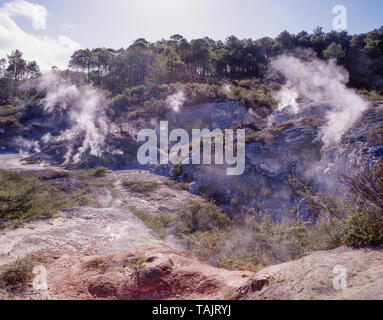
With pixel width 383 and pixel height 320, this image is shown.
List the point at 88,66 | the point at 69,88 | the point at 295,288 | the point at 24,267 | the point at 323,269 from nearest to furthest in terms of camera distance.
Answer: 1. the point at 295,288
2. the point at 323,269
3. the point at 24,267
4. the point at 69,88
5. the point at 88,66

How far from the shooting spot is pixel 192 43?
32938mm

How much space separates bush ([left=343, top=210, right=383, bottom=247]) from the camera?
3.89 m

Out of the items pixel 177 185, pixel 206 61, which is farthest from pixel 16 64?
pixel 177 185

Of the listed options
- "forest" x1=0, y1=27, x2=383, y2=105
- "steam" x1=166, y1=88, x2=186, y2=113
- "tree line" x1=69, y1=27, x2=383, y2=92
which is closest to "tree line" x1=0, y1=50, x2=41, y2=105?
"forest" x1=0, y1=27, x2=383, y2=105

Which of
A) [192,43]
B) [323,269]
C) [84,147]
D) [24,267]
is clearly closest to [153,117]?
[84,147]

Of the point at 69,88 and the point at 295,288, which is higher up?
the point at 69,88

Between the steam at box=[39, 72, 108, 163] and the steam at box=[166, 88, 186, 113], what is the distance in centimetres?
605

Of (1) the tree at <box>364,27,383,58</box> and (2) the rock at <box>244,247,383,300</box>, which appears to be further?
(1) the tree at <box>364,27,383,58</box>

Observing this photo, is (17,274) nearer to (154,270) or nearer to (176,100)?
(154,270)

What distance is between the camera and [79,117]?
82.2 ft

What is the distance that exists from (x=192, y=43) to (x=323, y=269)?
3361cm

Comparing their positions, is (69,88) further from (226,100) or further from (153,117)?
(226,100)

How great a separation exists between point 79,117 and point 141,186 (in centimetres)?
1494

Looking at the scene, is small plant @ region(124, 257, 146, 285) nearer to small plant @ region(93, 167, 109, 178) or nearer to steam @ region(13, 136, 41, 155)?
small plant @ region(93, 167, 109, 178)
